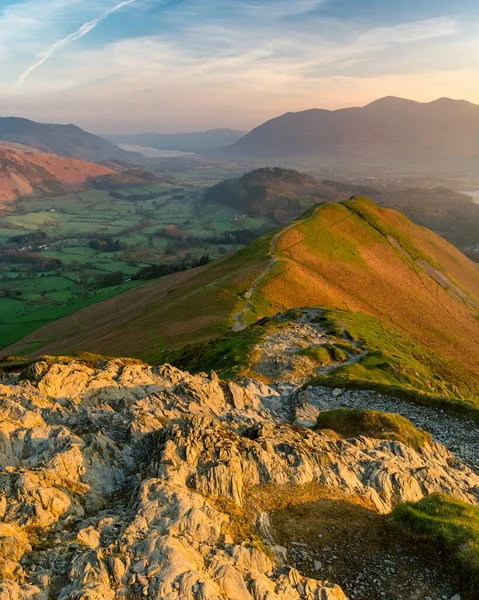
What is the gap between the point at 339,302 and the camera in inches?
4146

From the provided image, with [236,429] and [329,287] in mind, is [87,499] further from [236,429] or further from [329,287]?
[329,287]

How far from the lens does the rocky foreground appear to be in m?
16.0

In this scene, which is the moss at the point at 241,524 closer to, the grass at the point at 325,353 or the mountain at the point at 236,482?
the mountain at the point at 236,482

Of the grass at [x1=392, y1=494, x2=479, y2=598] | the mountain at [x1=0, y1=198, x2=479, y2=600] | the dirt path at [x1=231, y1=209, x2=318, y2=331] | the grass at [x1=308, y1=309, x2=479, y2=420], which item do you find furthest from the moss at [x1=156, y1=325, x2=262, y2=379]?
the grass at [x1=392, y1=494, x2=479, y2=598]

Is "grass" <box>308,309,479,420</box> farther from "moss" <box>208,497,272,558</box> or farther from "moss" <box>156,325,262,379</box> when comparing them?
"moss" <box>208,497,272,558</box>

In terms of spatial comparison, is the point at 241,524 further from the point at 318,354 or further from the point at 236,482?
the point at 318,354

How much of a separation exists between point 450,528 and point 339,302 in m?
86.2

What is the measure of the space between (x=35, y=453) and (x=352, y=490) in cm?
1838

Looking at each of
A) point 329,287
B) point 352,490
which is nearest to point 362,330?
point 329,287

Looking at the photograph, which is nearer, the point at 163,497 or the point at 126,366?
the point at 163,497

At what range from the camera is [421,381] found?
2322 inches

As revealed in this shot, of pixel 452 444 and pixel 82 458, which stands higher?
pixel 82 458

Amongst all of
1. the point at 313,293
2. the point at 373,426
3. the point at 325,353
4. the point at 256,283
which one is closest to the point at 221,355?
the point at 325,353

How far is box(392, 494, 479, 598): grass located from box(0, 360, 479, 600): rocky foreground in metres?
1.24
